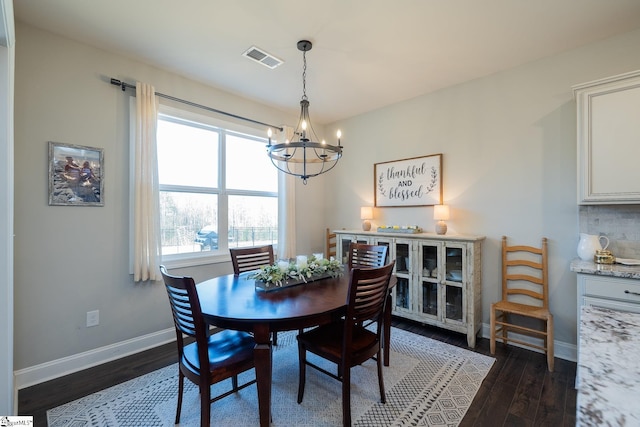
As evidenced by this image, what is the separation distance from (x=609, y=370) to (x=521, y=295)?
8.24ft

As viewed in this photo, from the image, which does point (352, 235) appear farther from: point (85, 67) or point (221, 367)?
point (85, 67)

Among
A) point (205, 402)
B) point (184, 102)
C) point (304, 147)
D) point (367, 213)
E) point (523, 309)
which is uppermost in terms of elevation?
point (184, 102)

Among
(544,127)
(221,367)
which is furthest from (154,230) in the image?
(544,127)

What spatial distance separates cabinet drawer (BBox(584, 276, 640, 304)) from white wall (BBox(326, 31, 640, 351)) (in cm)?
62

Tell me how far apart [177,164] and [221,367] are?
2.31 meters

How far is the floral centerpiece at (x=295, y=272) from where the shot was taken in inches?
79.4

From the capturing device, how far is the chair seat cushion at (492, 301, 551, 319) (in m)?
2.48

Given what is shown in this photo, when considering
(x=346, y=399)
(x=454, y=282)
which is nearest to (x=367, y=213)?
(x=454, y=282)

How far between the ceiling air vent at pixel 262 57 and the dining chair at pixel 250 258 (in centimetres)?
180

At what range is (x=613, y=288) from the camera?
78.0 inches

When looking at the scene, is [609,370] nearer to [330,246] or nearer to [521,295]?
[521,295]

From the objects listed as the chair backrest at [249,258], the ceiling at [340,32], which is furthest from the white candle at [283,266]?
the ceiling at [340,32]

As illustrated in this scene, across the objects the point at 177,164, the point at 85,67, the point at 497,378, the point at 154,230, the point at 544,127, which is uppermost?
the point at 85,67

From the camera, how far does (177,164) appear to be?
3.13 metres
